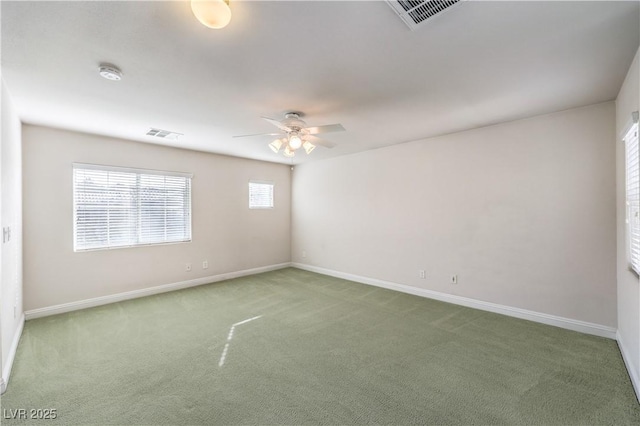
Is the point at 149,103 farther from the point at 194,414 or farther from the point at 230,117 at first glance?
the point at 194,414

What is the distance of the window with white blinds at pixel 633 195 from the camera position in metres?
2.25

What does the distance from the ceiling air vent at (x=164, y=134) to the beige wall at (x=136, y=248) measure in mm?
625

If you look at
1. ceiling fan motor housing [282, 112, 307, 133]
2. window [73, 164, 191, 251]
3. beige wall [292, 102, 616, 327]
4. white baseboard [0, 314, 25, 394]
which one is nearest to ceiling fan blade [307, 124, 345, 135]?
ceiling fan motor housing [282, 112, 307, 133]

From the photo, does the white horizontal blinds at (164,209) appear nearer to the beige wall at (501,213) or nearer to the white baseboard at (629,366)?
the beige wall at (501,213)

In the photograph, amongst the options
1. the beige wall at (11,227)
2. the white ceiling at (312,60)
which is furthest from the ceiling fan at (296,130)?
the beige wall at (11,227)

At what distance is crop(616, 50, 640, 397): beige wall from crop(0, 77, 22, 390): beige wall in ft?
16.6

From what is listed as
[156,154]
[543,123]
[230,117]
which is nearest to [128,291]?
[156,154]

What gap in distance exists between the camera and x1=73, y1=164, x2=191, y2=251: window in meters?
4.11

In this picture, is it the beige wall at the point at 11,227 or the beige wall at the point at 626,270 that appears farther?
the beige wall at the point at 11,227

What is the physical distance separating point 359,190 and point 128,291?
4.31 meters

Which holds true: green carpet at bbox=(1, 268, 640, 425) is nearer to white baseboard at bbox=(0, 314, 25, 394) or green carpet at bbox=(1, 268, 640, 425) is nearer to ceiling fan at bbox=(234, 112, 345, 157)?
white baseboard at bbox=(0, 314, 25, 394)

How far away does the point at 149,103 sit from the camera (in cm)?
300

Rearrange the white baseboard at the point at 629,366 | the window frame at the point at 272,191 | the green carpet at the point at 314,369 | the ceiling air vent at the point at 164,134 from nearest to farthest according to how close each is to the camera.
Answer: the green carpet at the point at 314,369 < the white baseboard at the point at 629,366 < the ceiling air vent at the point at 164,134 < the window frame at the point at 272,191

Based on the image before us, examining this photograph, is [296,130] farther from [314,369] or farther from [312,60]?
[314,369]
